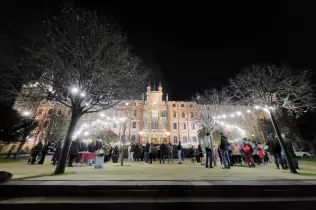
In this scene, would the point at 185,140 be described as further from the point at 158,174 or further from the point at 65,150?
the point at 65,150

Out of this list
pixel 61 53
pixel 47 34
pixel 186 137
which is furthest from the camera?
pixel 186 137
